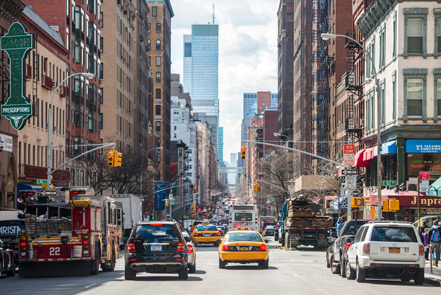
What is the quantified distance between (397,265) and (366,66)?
38.6 m

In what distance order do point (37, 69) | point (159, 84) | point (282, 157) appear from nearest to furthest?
point (37, 69)
point (282, 157)
point (159, 84)

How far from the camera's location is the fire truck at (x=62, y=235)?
26938mm

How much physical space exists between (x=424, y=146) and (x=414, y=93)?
3.33 m

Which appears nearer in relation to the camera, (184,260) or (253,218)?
(184,260)

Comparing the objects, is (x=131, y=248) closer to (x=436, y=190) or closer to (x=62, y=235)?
(x=62, y=235)

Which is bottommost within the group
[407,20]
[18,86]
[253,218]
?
[253,218]

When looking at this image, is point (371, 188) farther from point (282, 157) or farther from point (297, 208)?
point (282, 157)

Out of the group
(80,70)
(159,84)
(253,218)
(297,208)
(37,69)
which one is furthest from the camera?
(159,84)

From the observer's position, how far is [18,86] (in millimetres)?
49562

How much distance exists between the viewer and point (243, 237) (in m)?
32.5

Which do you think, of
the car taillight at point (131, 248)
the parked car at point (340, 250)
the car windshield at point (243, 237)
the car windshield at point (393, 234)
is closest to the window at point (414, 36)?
the parked car at point (340, 250)

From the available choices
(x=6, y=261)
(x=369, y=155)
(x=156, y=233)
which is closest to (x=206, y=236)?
(x=369, y=155)

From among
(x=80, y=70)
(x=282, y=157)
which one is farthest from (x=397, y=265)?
(x=282, y=157)

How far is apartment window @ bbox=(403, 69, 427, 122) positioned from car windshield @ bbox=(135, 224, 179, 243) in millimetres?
28801
